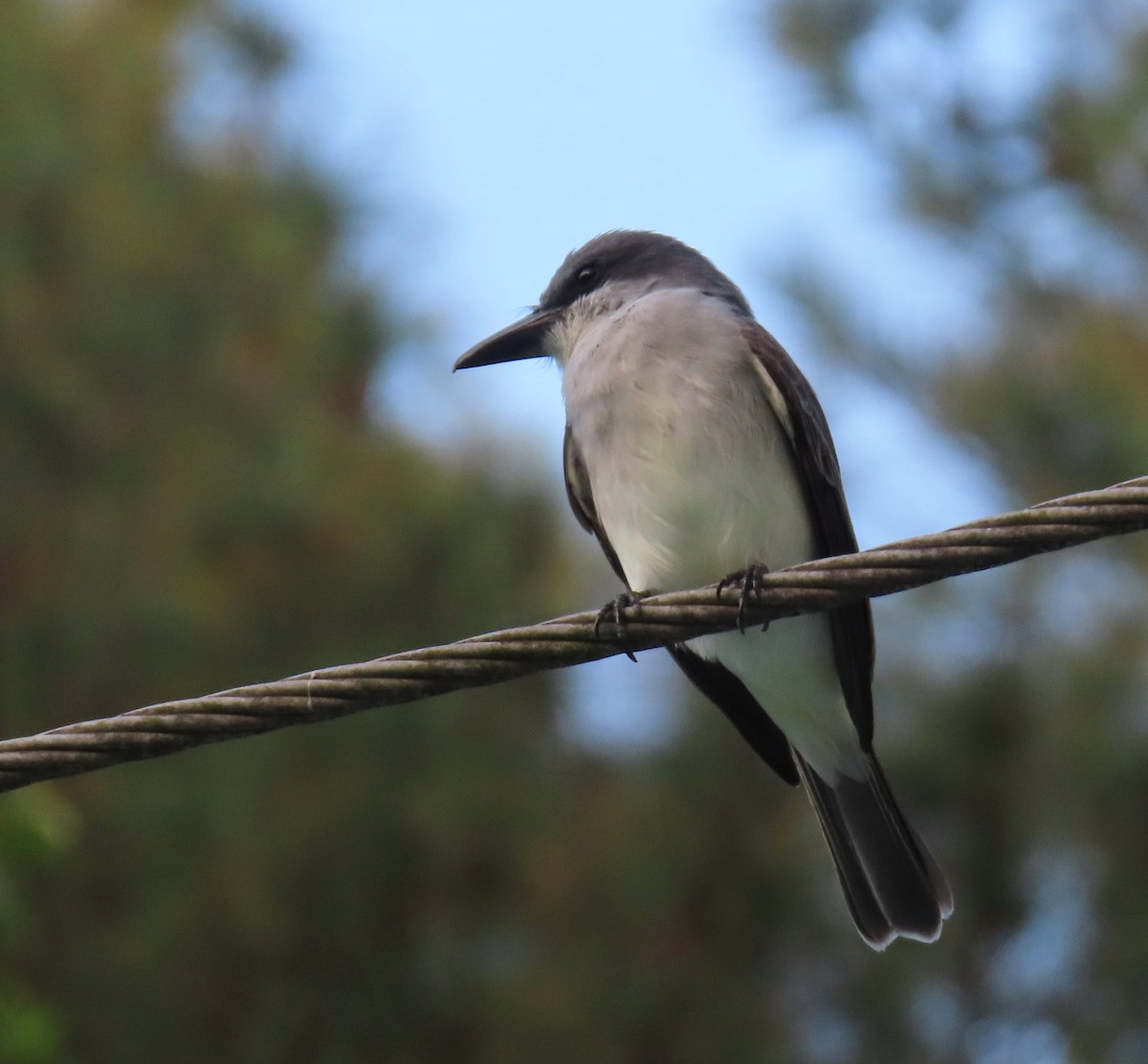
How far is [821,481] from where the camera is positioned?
13.2 feet

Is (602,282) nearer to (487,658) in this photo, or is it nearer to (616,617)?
(616,617)

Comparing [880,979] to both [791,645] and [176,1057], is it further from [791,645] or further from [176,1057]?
[791,645]

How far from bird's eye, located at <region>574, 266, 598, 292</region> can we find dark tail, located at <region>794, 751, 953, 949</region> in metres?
1.51

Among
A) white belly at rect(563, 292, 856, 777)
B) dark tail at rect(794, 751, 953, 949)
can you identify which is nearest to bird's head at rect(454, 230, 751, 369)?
white belly at rect(563, 292, 856, 777)

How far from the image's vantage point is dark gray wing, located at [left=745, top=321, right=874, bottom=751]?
3992 mm

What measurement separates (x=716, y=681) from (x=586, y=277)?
3.97ft

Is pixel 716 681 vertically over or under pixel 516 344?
under

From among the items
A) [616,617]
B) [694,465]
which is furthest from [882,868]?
[616,617]

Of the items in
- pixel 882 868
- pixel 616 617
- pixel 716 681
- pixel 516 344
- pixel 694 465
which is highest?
pixel 516 344

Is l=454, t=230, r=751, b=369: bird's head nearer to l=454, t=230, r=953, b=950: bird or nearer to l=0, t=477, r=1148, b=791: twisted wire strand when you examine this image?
l=454, t=230, r=953, b=950: bird

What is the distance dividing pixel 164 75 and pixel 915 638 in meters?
5.09

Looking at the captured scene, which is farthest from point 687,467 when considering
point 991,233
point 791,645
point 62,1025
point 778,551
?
point 991,233

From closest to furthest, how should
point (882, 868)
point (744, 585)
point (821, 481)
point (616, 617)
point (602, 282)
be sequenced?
point (616, 617)
point (744, 585)
point (821, 481)
point (882, 868)
point (602, 282)

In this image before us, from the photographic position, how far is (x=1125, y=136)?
297 inches
